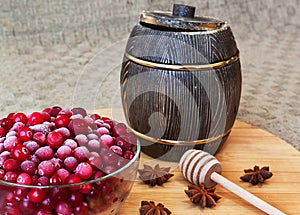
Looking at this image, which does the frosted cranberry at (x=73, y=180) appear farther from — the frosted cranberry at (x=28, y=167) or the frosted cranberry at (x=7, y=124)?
the frosted cranberry at (x=7, y=124)

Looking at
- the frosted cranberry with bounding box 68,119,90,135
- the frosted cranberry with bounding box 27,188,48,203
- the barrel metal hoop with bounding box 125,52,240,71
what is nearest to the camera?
the frosted cranberry with bounding box 27,188,48,203

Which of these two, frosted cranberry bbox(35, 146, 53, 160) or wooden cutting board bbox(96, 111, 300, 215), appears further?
wooden cutting board bbox(96, 111, 300, 215)

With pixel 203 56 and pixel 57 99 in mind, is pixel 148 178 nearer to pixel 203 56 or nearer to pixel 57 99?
pixel 203 56

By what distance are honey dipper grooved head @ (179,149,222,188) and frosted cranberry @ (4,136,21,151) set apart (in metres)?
0.27

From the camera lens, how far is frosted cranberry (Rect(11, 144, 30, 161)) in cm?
62

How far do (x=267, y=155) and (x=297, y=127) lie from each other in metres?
0.43

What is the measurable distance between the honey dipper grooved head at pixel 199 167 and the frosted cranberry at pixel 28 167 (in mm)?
271

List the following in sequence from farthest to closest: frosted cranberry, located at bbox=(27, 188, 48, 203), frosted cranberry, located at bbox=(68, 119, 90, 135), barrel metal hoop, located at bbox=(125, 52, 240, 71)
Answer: barrel metal hoop, located at bbox=(125, 52, 240, 71) < frosted cranberry, located at bbox=(68, 119, 90, 135) < frosted cranberry, located at bbox=(27, 188, 48, 203)

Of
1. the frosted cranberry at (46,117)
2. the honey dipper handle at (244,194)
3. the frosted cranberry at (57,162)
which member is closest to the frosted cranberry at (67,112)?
the frosted cranberry at (46,117)

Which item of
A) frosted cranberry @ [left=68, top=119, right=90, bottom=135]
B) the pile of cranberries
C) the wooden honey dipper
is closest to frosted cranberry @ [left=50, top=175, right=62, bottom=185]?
the pile of cranberries

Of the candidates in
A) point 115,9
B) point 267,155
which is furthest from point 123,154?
point 115,9

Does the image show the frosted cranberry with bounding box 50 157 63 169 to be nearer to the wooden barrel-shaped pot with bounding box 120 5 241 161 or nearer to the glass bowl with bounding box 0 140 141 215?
the glass bowl with bounding box 0 140 141 215

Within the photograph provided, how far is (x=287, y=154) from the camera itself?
0.90m

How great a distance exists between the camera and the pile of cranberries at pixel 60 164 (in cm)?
59
